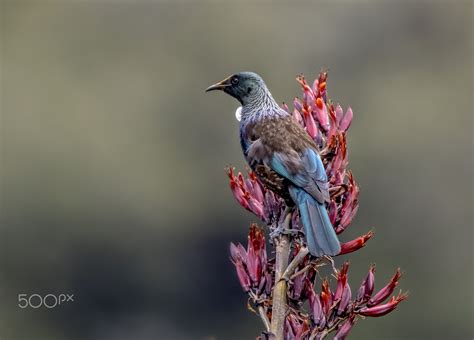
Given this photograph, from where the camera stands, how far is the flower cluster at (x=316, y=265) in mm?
4715

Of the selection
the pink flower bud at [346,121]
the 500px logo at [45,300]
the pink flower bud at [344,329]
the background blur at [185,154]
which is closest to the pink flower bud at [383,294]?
the pink flower bud at [344,329]

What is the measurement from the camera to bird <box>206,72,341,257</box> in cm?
488

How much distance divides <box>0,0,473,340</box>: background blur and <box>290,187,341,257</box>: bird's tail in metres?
19.4

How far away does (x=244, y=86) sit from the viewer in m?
6.16

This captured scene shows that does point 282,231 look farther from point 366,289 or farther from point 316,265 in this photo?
point 366,289

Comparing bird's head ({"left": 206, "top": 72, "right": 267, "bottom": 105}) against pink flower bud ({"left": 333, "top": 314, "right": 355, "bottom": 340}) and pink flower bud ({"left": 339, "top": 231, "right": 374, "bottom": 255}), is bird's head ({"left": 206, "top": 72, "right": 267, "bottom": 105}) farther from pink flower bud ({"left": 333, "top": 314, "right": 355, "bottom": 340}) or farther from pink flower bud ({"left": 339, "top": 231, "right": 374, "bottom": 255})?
pink flower bud ({"left": 333, "top": 314, "right": 355, "bottom": 340})

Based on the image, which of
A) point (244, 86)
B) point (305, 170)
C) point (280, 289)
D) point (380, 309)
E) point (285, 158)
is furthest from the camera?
point (244, 86)

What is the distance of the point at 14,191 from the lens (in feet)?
101

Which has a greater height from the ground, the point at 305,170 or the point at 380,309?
the point at 305,170

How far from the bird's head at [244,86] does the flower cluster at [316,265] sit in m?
0.91

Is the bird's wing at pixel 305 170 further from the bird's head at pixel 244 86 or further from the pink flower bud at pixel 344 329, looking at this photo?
the bird's head at pixel 244 86

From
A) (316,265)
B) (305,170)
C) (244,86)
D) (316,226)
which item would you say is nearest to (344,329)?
(316,265)

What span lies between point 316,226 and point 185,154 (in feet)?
90.1

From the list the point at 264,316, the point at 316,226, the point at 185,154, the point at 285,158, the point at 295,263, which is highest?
the point at 185,154
